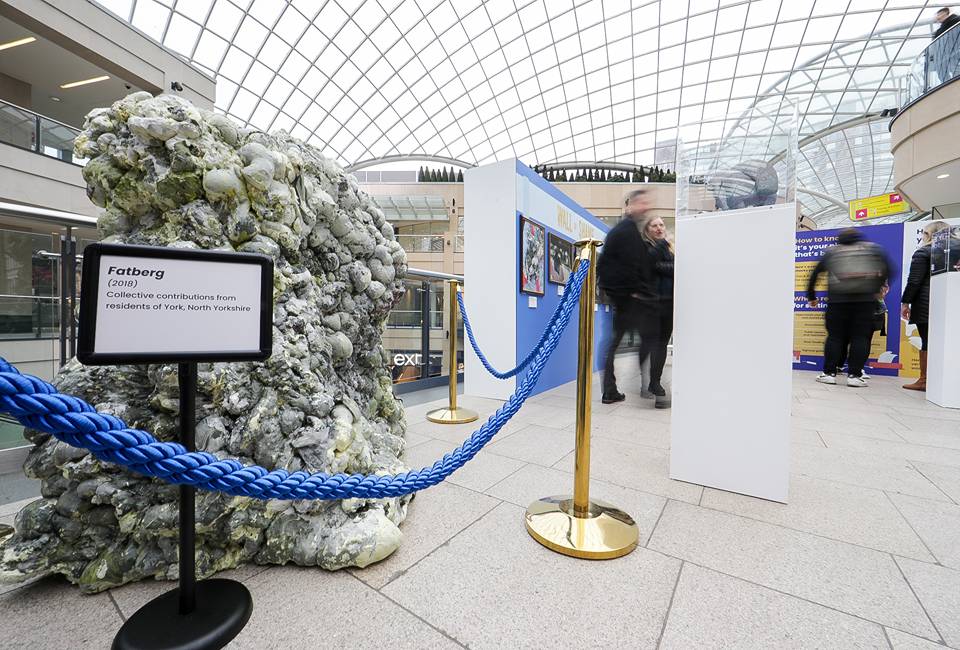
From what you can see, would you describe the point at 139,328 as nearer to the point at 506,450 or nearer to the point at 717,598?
the point at 717,598

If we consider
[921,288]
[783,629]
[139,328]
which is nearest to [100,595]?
[139,328]

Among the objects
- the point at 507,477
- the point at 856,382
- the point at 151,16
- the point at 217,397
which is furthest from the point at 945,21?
the point at 151,16

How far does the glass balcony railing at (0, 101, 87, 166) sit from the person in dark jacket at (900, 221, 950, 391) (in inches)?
659

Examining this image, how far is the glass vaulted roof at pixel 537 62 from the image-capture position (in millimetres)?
21344

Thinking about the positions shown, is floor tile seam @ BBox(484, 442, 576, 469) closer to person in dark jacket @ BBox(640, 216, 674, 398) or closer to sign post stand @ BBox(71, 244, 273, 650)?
sign post stand @ BBox(71, 244, 273, 650)

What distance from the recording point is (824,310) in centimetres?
778

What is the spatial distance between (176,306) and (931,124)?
49.5ft

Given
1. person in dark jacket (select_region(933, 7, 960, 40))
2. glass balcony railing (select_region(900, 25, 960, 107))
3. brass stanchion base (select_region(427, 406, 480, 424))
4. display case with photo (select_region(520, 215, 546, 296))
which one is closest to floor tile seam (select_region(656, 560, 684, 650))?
brass stanchion base (select_region(427, 406, 480, 424))

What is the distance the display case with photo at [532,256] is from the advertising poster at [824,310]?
205 inches

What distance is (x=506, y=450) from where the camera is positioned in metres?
3.09

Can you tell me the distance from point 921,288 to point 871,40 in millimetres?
27428

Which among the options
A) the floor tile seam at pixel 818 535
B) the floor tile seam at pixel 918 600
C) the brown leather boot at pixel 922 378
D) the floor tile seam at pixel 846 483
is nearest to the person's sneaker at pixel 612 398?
the floor tile seam at pixel 846 483

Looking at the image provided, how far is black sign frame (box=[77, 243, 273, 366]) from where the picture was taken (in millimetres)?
938

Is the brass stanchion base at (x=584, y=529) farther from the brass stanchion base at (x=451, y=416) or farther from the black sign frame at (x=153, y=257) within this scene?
the brass stanchion base at (x=451, y=416)
